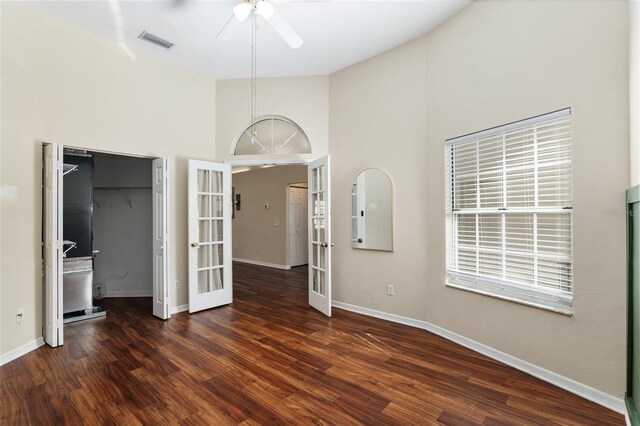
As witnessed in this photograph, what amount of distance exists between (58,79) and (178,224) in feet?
6.69

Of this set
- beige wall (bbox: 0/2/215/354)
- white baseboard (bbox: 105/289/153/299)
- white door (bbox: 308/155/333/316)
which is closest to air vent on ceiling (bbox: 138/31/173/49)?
beige wall (bbox: 0/2/215/354)

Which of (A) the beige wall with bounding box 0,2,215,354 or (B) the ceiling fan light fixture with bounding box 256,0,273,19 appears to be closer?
(B) the ceiling fan light fixture with bounding box 256,0,273,19

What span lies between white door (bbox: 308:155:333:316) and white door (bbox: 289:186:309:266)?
3468mm

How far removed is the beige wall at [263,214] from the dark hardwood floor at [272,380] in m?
4.28

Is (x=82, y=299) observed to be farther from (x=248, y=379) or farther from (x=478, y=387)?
(x=478, y=387)

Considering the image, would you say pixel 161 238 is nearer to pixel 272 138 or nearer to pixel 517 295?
pixel 272 138

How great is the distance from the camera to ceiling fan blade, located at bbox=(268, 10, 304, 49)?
251 centimetres

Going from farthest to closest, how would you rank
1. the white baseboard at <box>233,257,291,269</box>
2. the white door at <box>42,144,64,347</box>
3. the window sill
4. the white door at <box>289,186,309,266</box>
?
the white door at <box>289,186,309,266</box> → the white baseboard at <box>233,257,291,269</box> → the white door at <box>42,144,64,347</box> → the window sill

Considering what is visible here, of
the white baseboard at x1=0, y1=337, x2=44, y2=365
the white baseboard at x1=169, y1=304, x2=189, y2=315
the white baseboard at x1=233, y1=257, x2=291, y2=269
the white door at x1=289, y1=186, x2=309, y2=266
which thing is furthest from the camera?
the white door at x1=289, y1=186, x2=309, y2=266

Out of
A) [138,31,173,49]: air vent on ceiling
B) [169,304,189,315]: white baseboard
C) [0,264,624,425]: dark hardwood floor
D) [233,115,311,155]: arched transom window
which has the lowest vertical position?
[0,264,624,425]: dark hardwood floor

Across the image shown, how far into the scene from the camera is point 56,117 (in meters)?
3.21

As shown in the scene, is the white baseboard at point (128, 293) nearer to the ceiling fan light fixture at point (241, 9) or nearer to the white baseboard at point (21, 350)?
the white baseboard at point (21, 350)

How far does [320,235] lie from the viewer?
4195 mm

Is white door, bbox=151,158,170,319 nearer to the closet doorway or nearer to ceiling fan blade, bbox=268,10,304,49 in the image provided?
the closet doorway
